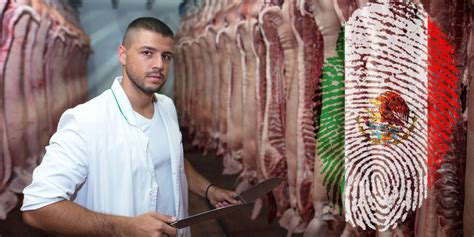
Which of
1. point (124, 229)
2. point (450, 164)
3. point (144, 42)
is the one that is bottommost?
point (124, 229)

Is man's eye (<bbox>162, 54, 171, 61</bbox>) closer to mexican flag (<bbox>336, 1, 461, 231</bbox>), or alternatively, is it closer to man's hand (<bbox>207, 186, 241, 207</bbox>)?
man's hand (<bbox>207, 186, 241, 207</bbox>)

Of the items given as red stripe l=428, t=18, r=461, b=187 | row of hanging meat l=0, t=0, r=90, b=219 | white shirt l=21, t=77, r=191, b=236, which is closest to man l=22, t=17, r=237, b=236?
white shirt l=21, t=77, r=191, b=236

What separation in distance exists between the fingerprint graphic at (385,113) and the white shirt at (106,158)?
1.99 feet

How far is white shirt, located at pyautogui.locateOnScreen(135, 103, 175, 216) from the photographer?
4.99ft

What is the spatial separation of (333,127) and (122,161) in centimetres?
78

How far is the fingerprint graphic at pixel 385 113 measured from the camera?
4.25 feet

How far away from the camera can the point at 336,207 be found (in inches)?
71.4

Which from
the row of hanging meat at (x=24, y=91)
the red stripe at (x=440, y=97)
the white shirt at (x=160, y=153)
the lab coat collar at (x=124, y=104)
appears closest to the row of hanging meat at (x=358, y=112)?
the red stripe at (x=440, y=97)

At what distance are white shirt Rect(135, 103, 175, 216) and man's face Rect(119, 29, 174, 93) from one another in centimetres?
16

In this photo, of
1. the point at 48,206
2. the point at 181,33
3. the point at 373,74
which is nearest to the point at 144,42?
the point at 48,206

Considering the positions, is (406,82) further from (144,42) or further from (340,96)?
(144,42)

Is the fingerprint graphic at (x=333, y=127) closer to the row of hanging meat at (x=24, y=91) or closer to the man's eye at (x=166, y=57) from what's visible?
the man's eye at (x=166, y=57)

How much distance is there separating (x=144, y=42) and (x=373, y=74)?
69 centimetres

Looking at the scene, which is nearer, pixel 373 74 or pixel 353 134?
pixel 373 74
